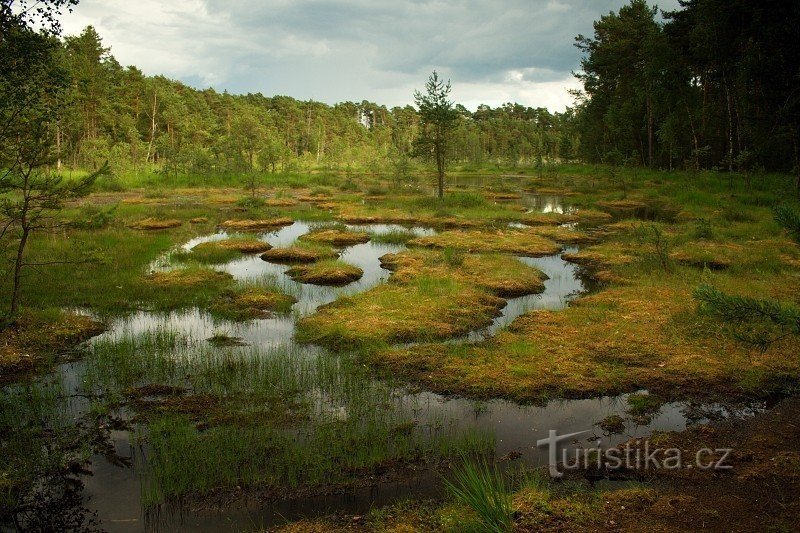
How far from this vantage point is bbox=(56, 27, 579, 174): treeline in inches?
2149

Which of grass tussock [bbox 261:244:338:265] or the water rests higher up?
grass tussock [bbox 261:244:338:265]

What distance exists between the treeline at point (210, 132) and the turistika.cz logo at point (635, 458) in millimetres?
21440

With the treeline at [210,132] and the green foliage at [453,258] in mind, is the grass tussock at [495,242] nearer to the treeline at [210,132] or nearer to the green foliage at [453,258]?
the green foliage at [453,258]

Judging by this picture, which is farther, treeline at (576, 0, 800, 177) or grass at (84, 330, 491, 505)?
treeline at (576, 0, 800, 177)

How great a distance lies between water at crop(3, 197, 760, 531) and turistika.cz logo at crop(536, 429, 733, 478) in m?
0.35

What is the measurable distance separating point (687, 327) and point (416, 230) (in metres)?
18.4

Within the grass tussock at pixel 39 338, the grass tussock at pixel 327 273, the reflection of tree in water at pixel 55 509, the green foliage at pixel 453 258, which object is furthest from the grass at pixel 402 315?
the reflection of tree in water at pixel 55 509


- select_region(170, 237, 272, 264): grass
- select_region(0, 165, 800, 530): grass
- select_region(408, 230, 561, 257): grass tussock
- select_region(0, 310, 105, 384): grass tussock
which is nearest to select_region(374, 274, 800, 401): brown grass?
select_region(0, 165, 800, 530): grass

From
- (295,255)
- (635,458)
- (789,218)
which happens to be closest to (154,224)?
(295,255)

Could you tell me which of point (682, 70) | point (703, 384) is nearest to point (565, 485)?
point (703, 384)

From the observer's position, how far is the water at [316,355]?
6125mm

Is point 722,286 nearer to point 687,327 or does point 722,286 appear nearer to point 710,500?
point 687,327

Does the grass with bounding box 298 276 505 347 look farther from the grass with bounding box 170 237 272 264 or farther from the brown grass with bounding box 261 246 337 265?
the grass with bounding box 170 237 272 264

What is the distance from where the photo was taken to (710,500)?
5.70 m
